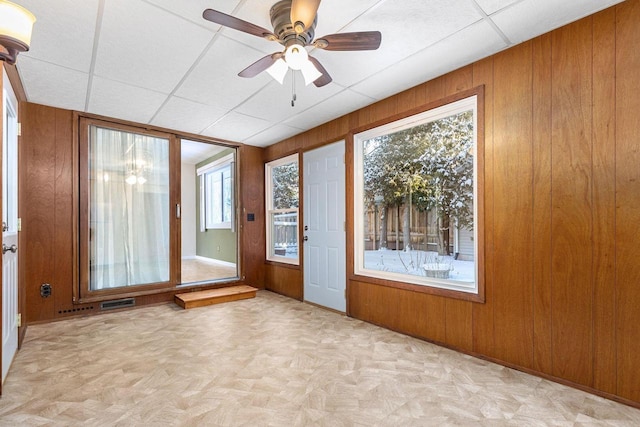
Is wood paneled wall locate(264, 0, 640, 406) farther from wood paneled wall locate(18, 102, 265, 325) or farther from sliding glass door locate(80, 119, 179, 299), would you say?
wood paneled wall locate(18, 102, 265, 325)

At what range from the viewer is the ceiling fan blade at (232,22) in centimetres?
168

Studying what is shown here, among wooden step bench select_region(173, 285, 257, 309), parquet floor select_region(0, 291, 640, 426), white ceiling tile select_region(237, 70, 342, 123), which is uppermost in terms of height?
white ceiling tile select_region(237, 70, 342, 123)

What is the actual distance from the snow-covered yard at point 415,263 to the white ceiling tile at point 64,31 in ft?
10.4

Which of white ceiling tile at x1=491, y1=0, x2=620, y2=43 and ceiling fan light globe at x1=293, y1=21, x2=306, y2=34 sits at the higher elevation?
white ceiling tile at x1=491, y1=0, x2=620, y2=43

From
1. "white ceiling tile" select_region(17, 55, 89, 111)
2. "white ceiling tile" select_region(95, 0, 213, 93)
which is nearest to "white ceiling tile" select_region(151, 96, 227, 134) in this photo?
"white ceiling tile" select_region(95, 0, 213, 93)

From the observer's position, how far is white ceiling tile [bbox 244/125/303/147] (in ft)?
14.8

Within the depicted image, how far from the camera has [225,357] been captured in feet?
8.68

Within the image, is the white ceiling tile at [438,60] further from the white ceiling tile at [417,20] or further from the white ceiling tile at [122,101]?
the white ceiling tile at [122,101]

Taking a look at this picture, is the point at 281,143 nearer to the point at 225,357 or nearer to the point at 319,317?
the point at 319,317

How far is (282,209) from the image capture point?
520 cm

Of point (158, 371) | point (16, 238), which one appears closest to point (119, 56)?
point (16, 238)

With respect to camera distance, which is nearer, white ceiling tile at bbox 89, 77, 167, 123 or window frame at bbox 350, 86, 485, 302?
window frame at bbox 350, 86, 485, 302

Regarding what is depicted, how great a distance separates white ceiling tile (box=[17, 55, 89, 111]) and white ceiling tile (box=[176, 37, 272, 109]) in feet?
2.96

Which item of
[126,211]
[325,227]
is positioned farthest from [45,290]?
[325,227]
